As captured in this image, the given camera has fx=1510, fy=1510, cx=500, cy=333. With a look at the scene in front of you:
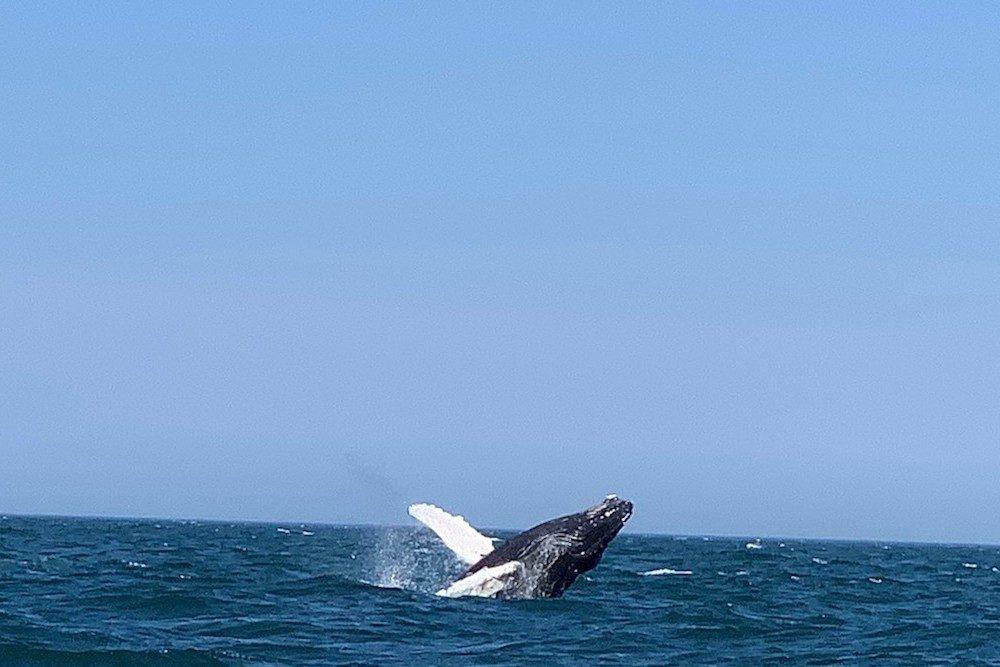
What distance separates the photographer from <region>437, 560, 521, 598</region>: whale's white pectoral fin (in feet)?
77.5

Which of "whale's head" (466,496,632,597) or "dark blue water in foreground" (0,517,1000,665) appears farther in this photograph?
"whale's head" (466,496,632,597)

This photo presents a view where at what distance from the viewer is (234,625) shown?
19.0 metres

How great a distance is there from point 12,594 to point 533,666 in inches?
389

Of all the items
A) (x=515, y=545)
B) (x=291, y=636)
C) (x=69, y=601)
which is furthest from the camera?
(x=515, y=545)

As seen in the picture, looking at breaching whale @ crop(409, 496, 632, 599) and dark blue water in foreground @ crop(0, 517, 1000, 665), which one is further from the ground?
breaching whale @ crop(409, 496, 632, 599)

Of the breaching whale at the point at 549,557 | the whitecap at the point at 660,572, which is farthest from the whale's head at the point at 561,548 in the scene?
the whitecap at the point at 660,572

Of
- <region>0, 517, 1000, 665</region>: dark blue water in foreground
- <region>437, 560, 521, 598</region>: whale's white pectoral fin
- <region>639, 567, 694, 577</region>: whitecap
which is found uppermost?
<region>639, 567, 694, 577</region>: whitecap

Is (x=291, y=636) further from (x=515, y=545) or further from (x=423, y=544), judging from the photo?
(x=423, y=544)

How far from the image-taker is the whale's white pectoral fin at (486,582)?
2362 centimetres

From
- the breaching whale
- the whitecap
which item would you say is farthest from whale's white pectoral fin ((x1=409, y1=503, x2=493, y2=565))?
the whitecap

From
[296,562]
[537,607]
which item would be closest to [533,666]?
[537,607]

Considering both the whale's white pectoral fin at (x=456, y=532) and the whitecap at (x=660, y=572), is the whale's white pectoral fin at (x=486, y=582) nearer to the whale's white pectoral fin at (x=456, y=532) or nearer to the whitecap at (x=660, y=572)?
the whale's white pectoral fin at (x=456, y=532)

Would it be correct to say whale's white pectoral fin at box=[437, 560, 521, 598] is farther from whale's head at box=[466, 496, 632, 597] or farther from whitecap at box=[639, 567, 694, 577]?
whitecap at box=[639, 567, 694, 577]

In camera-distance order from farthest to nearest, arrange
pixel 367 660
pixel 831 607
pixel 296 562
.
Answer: pixel 296 562, pixel 831 607, pixel 367 660
